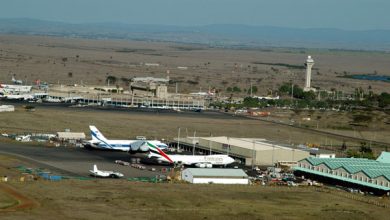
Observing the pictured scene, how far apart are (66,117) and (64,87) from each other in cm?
3013

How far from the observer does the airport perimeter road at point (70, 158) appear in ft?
184

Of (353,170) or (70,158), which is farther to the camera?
(70,158)

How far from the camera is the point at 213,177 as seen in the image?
5381 centimetres

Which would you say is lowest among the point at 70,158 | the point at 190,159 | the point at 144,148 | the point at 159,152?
the point at 70,158

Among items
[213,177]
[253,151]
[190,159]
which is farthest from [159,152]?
[213,177]

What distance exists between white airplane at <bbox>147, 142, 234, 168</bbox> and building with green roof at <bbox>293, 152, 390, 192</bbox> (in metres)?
5.16

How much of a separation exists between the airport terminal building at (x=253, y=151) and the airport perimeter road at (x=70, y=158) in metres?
6.85

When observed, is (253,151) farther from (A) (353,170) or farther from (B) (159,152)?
(A) (353,170)

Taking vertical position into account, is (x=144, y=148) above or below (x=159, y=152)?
below

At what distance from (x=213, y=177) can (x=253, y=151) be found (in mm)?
10879

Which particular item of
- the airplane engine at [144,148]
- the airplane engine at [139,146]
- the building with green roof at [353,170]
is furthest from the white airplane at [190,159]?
the building with green roof at [353,170]

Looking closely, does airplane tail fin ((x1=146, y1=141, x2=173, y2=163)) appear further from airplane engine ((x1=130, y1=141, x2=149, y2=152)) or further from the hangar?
the hangar

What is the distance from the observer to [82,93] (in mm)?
112500

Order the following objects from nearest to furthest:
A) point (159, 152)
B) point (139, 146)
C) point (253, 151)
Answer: point (159, 152) < point (253, 151) < point (139, 146)
